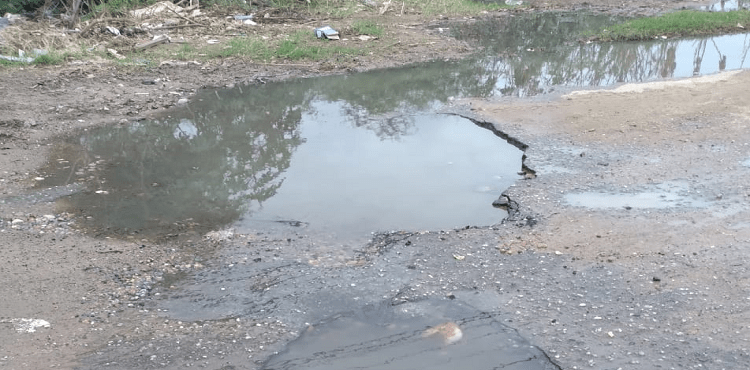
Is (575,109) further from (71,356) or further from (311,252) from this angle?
(71,356)

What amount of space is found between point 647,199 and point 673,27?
9.04 m

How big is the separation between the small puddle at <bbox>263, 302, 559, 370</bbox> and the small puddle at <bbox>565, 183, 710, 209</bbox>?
218 centimetres

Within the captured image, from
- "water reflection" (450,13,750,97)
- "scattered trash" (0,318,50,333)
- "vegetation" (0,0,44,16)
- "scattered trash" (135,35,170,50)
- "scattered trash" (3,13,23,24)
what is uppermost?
"vegetation" (0,0,44,16)

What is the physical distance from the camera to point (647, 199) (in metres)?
6.20

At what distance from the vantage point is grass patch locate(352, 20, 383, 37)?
44.0ft

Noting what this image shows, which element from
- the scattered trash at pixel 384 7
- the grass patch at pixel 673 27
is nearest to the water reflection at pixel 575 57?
the grass patch at pixel 673 27

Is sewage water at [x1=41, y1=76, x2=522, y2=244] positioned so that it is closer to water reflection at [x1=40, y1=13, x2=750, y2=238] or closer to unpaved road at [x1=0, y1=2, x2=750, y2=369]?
water reflection at [x1=40, y1=13, x2=750, y2=238]

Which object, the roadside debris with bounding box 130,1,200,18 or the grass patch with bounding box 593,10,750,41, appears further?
the roadside debris with bounding box 130,1,200,18

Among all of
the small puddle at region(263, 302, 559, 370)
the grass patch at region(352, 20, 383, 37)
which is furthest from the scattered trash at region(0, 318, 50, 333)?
the grass patch at region(352, 20, 383, 37)

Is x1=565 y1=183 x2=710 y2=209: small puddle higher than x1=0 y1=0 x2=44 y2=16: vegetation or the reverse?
the reverse

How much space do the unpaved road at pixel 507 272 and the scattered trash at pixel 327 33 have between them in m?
6.38

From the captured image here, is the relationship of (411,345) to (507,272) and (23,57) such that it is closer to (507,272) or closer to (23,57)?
(507,272)

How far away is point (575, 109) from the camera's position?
8.98 metres

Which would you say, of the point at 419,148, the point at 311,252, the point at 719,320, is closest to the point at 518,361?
the point at 719,320
